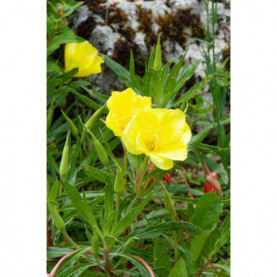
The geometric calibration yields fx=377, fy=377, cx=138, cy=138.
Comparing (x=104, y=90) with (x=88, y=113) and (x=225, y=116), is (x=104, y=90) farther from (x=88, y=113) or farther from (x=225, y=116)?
(x=225, y=116)

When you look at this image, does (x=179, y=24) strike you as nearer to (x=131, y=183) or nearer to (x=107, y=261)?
(x=131, y=183)

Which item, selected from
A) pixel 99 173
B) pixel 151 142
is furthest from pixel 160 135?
pixel 99 173

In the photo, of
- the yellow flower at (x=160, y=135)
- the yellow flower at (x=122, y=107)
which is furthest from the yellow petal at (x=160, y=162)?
the yellow flower at (x=122, y=107)

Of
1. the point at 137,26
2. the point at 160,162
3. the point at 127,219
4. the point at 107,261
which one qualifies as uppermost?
the point at 137,26

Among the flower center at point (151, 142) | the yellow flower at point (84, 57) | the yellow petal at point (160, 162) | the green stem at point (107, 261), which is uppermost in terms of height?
the yellow flower at point (84, 57)

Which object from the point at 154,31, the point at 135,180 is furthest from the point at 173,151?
the point at 154,31

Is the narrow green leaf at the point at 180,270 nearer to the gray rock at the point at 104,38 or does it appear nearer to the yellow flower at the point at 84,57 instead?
the yellow flower at the point at 84,57
